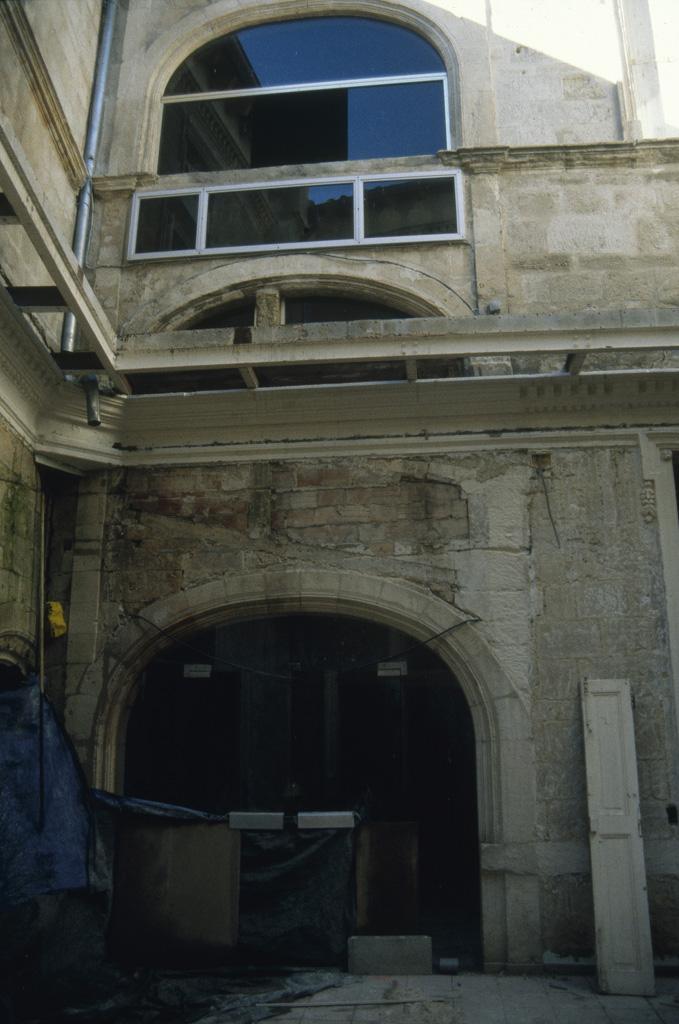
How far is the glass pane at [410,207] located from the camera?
696 cm

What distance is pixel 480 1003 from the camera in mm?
4828

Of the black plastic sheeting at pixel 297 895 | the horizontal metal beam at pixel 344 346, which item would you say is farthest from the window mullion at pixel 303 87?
the black plastic sheeting at pixel 297 895

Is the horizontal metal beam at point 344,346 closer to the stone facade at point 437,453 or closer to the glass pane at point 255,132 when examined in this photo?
the stone facade at point 437,453

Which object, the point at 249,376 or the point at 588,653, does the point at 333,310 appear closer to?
the point at 249,376

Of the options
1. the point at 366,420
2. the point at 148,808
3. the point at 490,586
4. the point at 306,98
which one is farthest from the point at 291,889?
the point at 306,98

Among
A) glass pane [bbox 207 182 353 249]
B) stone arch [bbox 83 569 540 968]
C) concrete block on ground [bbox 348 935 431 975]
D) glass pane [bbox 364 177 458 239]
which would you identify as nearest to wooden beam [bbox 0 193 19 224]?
glass pane [bbox 207 182 353 249]

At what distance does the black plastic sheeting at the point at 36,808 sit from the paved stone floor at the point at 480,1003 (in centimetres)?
149

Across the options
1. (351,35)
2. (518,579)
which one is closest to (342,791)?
(518,579)

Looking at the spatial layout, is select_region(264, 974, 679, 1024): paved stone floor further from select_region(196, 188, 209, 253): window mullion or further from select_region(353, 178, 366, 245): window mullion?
select_region(196, 188, 209, 253): window mullion

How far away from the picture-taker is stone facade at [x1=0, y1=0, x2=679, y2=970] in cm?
A: 554

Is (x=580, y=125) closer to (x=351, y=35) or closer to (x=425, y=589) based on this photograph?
(x=351, y=35)

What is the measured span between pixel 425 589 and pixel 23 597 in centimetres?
274

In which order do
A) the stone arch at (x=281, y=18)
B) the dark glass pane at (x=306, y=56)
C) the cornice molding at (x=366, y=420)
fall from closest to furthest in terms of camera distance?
1. the cornice molding at (x=366, y=420)
2. the stone arch at (x=281, y=18)
3. the dark glass pane at (x=306, y=56)

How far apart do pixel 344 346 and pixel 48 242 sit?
1924mm
